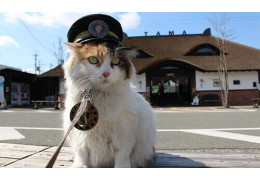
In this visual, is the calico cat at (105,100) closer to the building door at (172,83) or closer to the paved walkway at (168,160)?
the paved walkway at (168,160)

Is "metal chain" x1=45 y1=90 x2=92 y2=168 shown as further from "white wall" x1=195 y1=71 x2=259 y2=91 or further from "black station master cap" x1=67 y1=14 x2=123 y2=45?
"white wall" x1=195 y1=71 x2=259 y2=91

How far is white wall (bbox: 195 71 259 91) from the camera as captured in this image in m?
17.8

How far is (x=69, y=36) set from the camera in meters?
1.90

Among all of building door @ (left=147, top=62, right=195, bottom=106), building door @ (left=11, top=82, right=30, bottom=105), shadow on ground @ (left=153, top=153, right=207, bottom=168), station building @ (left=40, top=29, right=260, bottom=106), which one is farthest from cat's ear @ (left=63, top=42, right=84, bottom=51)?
building door @ (left=11, top=82, right=30, bottom=105)

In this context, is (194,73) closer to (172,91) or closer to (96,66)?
(172,91)

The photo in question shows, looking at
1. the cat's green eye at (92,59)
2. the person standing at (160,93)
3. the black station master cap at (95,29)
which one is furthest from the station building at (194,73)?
the cat's green eye at (92,59)

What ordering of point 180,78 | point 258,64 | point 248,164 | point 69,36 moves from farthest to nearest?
1. point 180,78
2. point 258,64
3. point 248,164
4. point 69,36

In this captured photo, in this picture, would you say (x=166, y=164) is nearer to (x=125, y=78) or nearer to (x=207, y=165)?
(x=207, y=165)

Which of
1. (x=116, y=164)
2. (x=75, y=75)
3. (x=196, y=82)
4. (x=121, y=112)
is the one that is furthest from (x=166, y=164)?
(x=196, y=82)

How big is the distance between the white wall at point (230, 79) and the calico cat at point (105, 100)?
17134mm

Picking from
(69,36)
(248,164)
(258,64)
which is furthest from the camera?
(258,64)

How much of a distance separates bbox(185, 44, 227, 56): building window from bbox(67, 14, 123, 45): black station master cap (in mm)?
18667

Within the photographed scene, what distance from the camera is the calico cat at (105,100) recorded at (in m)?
1.58

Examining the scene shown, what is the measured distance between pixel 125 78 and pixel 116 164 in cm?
69
